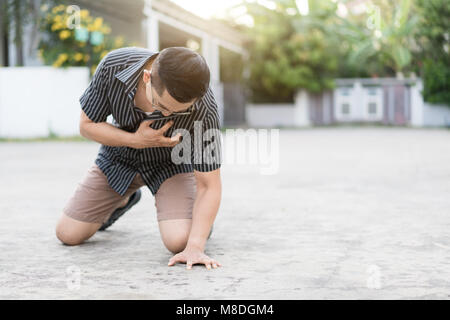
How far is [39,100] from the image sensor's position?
14.3m

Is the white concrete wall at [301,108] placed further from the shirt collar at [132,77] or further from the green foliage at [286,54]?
the shirt collar at [132,77]

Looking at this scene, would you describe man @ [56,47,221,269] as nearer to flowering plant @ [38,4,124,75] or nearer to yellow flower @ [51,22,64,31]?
flowering plant @ [38,4,124,75]

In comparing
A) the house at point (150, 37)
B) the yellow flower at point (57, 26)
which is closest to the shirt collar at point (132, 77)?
the house at point (150, 37)

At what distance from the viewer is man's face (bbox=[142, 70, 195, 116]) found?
8.75 ft

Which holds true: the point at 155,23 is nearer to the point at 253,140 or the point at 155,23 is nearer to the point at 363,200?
the point at 253,140

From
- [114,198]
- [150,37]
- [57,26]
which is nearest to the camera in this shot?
[114,198]

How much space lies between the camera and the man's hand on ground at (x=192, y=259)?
3.00m

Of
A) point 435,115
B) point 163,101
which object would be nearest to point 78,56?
point 163,101

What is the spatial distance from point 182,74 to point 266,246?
51.2 inches

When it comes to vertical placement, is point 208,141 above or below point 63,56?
below

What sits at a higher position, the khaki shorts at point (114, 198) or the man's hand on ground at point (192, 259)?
the khaki shorts at point (114, 198)

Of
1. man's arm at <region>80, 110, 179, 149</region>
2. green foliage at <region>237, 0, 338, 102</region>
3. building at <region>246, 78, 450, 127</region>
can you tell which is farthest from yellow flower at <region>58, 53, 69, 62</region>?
man's arm at <region>80, 110, 179, 149</region>

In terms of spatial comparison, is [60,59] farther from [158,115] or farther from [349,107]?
[349,107]
